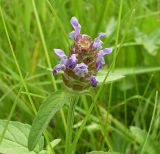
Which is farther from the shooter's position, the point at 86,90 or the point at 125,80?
the point at 125,80

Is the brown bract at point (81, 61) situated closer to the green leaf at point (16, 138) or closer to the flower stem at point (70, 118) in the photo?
the flower stem at point (70, 118)

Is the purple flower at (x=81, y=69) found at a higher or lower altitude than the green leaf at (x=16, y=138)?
higher

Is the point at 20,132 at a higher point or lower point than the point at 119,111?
higher

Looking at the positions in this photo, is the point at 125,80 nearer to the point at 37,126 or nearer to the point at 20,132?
the point at 20,132

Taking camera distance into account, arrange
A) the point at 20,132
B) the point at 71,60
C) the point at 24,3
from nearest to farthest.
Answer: the point at 71,60 < the point at 20,132 < the point at 24,3

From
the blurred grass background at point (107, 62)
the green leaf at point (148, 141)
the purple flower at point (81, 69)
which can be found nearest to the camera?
the purple flower at point (81, 69)

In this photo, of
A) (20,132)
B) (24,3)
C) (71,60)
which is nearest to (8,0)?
(24,3)

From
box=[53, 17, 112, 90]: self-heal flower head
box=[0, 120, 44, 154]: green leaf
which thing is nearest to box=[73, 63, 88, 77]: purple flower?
box=[53, 17, 112, 90]: self-heal flower head

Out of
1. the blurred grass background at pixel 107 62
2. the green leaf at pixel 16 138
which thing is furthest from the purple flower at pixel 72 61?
the blurred grass background at pixel 107 62
